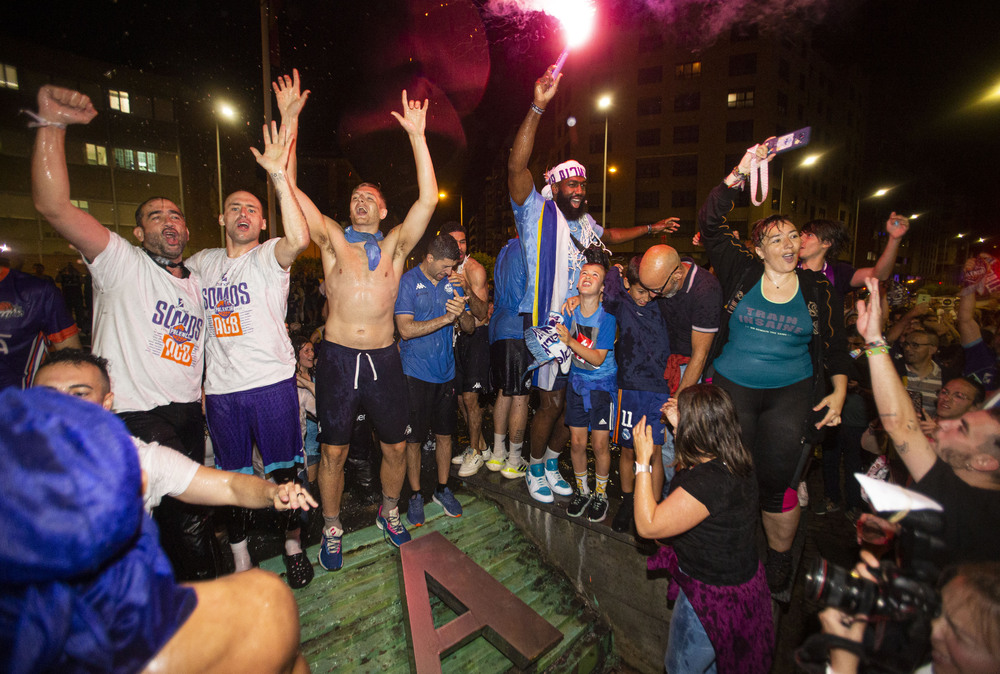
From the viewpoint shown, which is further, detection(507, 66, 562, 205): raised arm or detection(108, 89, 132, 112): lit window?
detection(108, 89, 132, 112): lit window

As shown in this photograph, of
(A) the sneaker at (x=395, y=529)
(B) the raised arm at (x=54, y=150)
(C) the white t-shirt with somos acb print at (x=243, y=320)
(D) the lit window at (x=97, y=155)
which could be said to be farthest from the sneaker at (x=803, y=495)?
(D) the lit window at (x=97, y=155)

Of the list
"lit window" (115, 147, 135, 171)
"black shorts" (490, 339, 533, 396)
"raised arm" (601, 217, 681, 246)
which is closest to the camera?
"black shorts" (490, 339, 533, 396)

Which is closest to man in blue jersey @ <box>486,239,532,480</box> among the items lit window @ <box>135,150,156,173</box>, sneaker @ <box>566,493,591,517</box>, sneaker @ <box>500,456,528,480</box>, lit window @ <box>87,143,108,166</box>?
sneaker @ <box>500,456,528,480</box>

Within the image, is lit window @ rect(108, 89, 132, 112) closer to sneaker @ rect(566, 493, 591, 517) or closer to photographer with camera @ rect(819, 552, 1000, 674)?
sneaker @ rect(566, 493, 591, 517)

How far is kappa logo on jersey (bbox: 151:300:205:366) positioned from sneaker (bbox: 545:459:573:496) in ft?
10.7

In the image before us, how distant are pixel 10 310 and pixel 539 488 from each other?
438cm

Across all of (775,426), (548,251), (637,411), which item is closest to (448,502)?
(637,411)

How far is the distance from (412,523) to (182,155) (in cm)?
3728

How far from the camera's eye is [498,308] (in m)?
4.61

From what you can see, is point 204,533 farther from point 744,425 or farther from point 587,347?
point 744,425

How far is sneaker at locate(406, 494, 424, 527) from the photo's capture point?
399cm

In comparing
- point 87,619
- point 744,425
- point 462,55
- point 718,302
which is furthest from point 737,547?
point 462,55

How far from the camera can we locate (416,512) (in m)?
4.00

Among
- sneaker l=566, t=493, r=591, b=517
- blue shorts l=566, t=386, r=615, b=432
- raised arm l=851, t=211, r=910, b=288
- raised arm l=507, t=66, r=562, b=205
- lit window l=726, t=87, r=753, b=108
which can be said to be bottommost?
sneaker l=566, t=493, r=591, b=517
